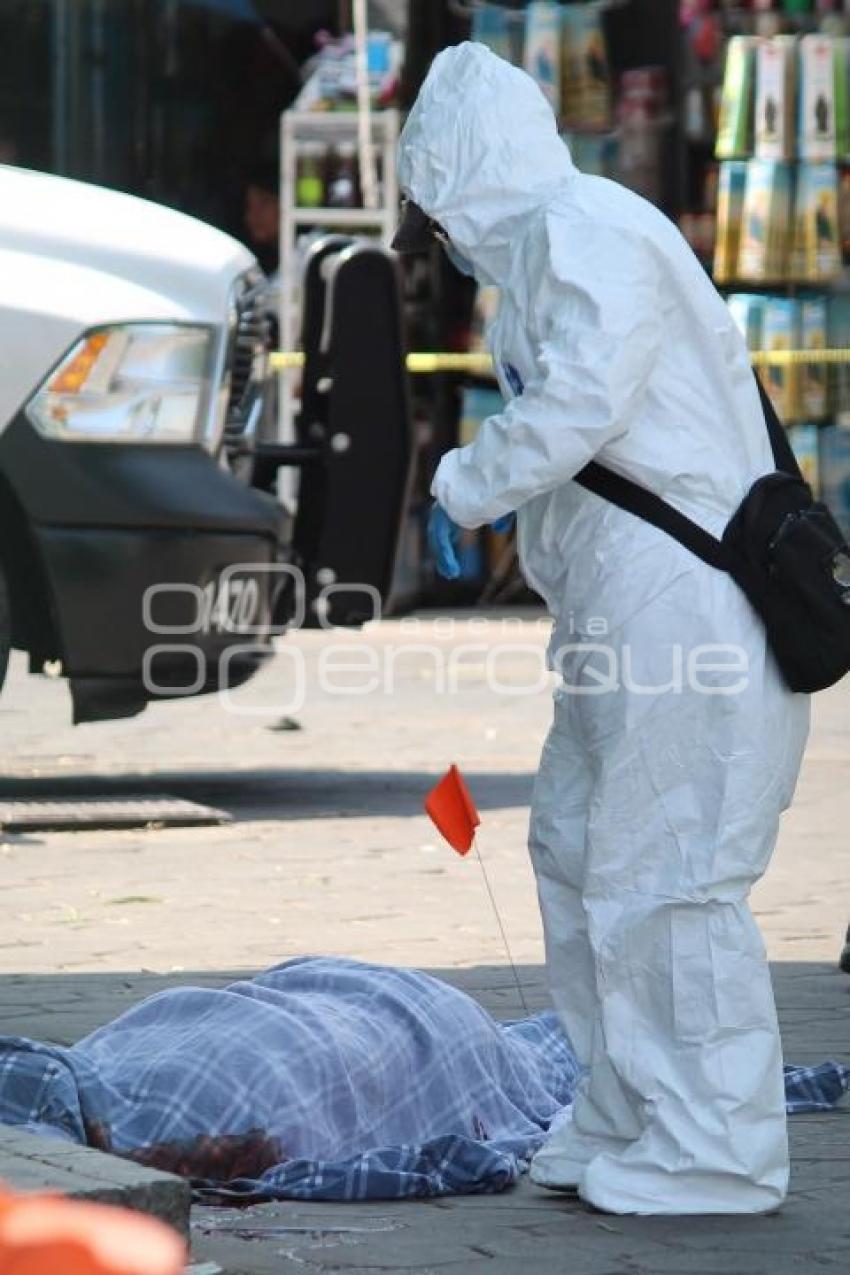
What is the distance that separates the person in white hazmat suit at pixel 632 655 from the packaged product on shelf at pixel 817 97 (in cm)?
1055

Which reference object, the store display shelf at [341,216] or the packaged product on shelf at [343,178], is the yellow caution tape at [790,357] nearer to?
the store display shelf at [341,216]

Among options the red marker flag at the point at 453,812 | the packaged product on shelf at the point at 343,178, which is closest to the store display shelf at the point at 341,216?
the packaged product on shelf at the point at 343,178

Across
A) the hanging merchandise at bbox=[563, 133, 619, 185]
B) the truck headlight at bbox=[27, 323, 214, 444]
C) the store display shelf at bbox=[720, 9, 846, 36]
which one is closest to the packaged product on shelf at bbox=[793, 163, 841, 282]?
the store display shelf at bbox=[720, 9, 846, 36]

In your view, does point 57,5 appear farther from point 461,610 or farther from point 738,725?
point 738,725

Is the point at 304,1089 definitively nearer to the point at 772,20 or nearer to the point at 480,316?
the point at 480,316

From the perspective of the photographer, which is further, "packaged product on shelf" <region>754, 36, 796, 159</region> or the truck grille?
"packaged product on shelf" <region>754, 36, 796, 159</region>

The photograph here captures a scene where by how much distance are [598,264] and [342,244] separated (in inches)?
231

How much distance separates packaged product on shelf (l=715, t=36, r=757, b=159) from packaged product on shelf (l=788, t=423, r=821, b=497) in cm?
144

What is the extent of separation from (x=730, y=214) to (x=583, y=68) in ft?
3.48

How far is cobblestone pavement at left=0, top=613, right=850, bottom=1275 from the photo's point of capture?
402 centimetres

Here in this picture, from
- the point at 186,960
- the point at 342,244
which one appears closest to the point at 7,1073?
the point at 186,960

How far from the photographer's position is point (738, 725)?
4.20 m

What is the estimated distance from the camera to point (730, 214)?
1496 cm

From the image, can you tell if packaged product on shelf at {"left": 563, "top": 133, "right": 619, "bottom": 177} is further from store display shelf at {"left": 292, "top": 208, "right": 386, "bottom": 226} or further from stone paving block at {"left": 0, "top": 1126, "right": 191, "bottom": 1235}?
stone paving block at {"left": 0, "top": 1126, "right": 191, "bottom": 1235}
